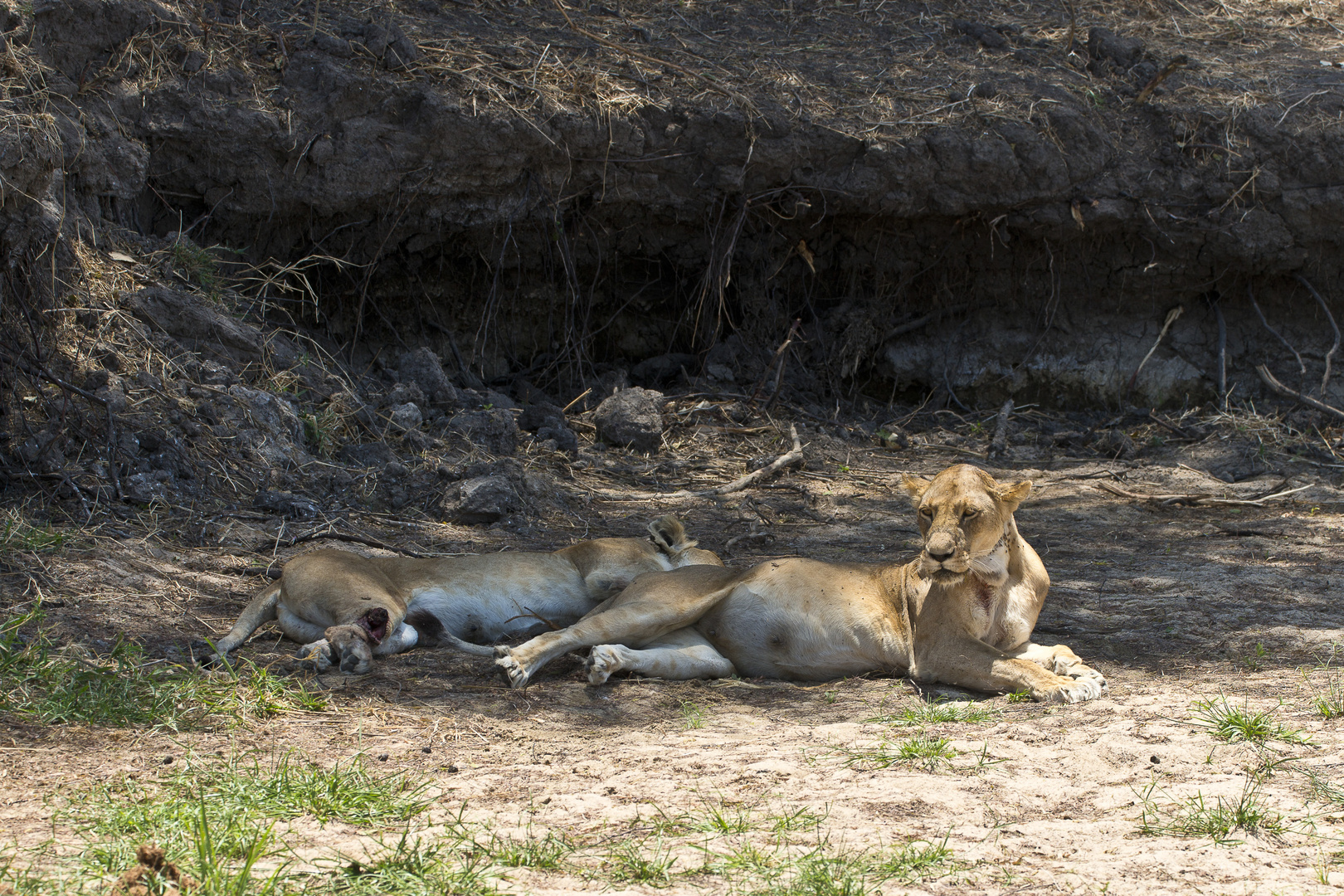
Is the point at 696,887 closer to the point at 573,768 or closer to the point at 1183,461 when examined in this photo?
the point at 573,768

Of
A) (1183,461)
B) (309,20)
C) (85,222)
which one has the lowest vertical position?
(1183,461)

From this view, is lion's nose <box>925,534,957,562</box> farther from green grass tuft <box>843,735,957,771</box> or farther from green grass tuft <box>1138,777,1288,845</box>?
green grass tuft <box>1138,777,1288,845</box>

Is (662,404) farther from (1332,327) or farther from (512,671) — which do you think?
(1332,327)

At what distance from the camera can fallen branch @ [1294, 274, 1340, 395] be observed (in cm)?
963

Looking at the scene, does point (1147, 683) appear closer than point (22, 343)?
Yes

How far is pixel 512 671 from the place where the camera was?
4.17 meters

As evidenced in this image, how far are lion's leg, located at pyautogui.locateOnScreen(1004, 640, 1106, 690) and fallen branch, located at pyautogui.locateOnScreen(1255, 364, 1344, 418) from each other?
6125mm

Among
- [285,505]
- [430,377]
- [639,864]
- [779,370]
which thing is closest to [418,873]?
[639,864]

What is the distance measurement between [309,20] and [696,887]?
798 centimetres

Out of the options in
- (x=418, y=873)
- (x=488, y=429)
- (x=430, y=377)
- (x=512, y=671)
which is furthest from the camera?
(x=430, y=377)

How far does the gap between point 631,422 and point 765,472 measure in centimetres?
110

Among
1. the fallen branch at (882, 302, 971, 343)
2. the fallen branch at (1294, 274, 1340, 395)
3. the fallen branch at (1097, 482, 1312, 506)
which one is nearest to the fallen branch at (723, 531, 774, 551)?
the fallen branch at (1097, 482, 1312, 506)

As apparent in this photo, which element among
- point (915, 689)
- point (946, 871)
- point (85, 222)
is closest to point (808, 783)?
point (946, 871)

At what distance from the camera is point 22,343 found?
559cm
